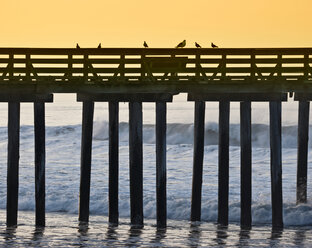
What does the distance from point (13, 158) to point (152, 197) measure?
8.31m

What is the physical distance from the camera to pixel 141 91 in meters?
25.4

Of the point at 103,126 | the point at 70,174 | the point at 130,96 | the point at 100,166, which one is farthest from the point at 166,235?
the point at 103,126

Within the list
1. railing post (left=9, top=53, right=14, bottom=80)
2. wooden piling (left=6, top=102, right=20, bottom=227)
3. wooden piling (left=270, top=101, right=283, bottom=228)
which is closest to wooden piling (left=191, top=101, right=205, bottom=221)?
wooden piling (left=270, top=101, right=283, bottom=228)

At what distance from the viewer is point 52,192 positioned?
34688 mm

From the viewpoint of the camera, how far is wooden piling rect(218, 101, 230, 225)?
25844 millimetres

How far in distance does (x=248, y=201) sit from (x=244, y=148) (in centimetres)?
137

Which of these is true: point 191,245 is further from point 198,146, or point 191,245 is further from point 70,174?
point 70,174

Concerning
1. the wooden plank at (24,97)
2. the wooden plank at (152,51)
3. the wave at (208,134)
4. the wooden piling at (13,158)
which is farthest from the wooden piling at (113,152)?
the wave at (208,134)

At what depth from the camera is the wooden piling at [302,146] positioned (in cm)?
2772

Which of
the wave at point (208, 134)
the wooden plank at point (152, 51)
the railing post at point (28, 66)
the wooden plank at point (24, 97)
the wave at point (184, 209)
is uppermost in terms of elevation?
the wooden plank at point (152, 51)

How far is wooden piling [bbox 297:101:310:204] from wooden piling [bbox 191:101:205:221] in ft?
9.97

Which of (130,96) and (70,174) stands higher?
(130,96)

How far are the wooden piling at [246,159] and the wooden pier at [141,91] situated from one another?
0.02 meters

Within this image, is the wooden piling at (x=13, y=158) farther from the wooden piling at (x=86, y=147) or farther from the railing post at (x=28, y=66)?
the wooden piling at (x=86, y=147)
